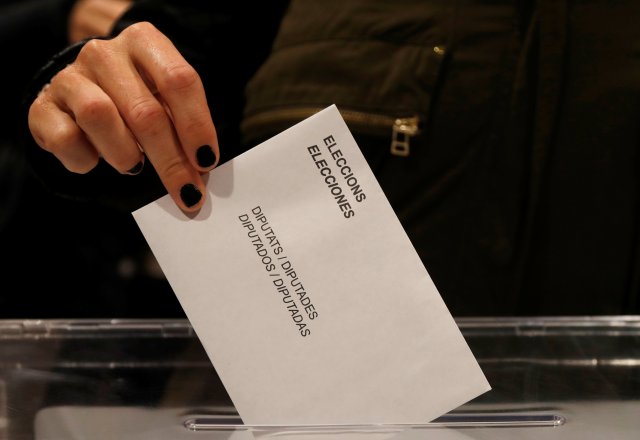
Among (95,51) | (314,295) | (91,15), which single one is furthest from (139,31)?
(91,15)

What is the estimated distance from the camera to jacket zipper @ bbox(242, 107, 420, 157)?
3.06ft

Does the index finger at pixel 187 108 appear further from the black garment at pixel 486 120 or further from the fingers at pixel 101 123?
the black garment at pixel 486 120

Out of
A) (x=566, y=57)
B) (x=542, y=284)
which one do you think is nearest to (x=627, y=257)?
(x=542, y=284)

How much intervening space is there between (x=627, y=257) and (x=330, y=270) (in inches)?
21.5

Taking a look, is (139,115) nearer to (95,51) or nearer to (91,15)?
(95,51)

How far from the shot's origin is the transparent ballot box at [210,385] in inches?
→ 24.9

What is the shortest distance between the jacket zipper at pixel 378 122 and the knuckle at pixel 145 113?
0.34 meters

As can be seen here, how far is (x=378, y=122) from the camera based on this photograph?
936 millimetres

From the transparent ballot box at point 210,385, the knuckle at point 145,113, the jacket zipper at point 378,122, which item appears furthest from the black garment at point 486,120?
the knuckle at point 145,113

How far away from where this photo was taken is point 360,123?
94 centimetres

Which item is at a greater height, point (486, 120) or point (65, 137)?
point (486, 120)

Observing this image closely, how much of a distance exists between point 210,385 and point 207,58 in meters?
0.52

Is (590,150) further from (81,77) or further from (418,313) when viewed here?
(81,77)

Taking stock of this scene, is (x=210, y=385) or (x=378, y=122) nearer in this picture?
(x=210, y=385)
